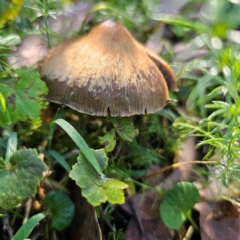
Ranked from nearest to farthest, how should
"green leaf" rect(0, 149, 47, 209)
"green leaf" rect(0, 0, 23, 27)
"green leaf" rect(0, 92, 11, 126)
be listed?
"green leaf" rect(0, 149, 47, 209) → "green leaf" rect(0, 92, 11, 126) → "green leaf" rect(0, 0, 23, 27)

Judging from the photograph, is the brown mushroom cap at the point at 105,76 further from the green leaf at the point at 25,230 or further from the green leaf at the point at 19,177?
the green leaf at the point at 25,230

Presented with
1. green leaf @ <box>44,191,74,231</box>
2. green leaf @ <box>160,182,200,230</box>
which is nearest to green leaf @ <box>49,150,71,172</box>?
green leaf @ <box>44,191,74,231</box>

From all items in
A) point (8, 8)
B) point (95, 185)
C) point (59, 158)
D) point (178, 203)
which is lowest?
point (178, 203)

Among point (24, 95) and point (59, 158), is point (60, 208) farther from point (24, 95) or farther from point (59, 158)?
point (24, 95)

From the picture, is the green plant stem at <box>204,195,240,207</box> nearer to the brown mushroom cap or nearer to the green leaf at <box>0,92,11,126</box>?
the brown mushroom cap

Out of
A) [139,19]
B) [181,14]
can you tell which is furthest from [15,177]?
[181,14]

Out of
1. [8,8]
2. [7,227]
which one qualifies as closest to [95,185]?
[7,227]
